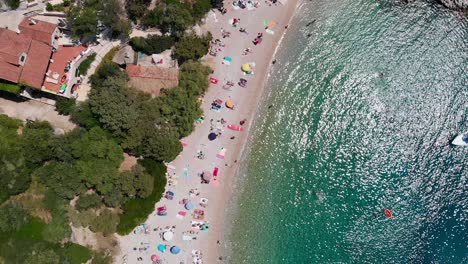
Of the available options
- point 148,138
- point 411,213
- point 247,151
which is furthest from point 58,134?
point 411,213

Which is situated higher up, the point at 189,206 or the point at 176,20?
the point at 176,20

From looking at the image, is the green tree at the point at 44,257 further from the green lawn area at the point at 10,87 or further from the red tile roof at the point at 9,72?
the red tile roof at the point at 9,72

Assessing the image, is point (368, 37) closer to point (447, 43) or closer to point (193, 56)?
point (447, 43)

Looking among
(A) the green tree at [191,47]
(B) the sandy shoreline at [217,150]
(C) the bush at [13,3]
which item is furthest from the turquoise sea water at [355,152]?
(C) the bush at [13,3]

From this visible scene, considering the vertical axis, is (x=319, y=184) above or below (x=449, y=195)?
A: below

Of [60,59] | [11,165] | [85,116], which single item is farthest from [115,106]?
[11,165]

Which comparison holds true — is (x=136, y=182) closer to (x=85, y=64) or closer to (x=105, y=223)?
→ (x=105, y=223)

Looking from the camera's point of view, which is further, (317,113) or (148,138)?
(317,113)
